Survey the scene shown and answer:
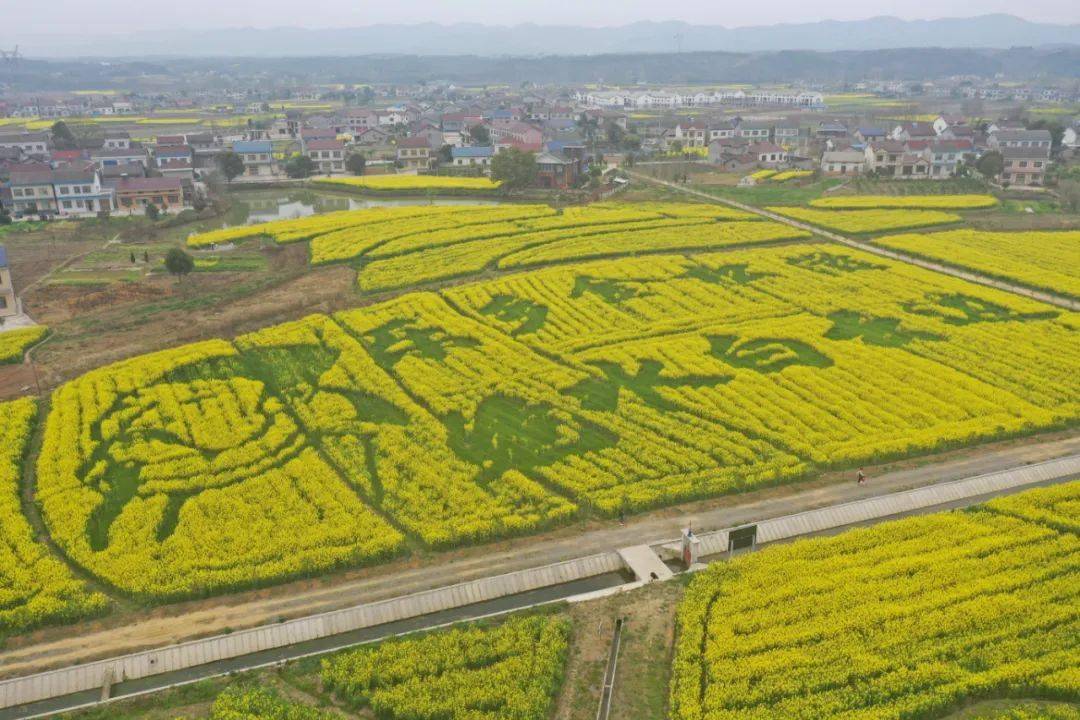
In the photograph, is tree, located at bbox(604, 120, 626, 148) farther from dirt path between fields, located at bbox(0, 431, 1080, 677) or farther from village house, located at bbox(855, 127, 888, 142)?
dirt path between fields, located at bbox(0, 431, 1080, 677)

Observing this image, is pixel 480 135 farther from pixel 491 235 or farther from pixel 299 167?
pixel 491 235

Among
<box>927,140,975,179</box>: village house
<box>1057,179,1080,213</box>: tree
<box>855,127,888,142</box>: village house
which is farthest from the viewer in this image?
<box>855,127,888,142</box>: village house

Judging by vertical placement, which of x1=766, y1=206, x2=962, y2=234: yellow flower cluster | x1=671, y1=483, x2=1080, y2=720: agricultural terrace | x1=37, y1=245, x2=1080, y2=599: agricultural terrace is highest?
x1=766, y1=206, x2=962, y2=234: yellow flower cluster

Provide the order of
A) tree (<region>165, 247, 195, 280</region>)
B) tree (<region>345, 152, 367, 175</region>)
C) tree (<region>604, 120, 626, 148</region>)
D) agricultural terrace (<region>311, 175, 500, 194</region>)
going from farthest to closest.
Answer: tree (<region>604, 120, 626, 148</region>) → tree (<region>345, 152, 367, 175</region>) → agricultural terrace (<region>311, 175, 500, 194</region>) → tree (<region>165, 247, 195, 280</region>)

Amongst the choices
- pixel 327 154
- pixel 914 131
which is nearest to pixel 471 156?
pixel 327 154

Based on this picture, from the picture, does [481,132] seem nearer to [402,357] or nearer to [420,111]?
[420,111]

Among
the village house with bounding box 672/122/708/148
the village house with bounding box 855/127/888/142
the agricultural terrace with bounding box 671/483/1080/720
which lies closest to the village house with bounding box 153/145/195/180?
the village house with bounding box 672/122/708/148

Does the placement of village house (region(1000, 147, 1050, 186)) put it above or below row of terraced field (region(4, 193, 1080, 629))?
above

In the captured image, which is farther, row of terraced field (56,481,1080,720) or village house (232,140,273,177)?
village house (232,140,273,177)
